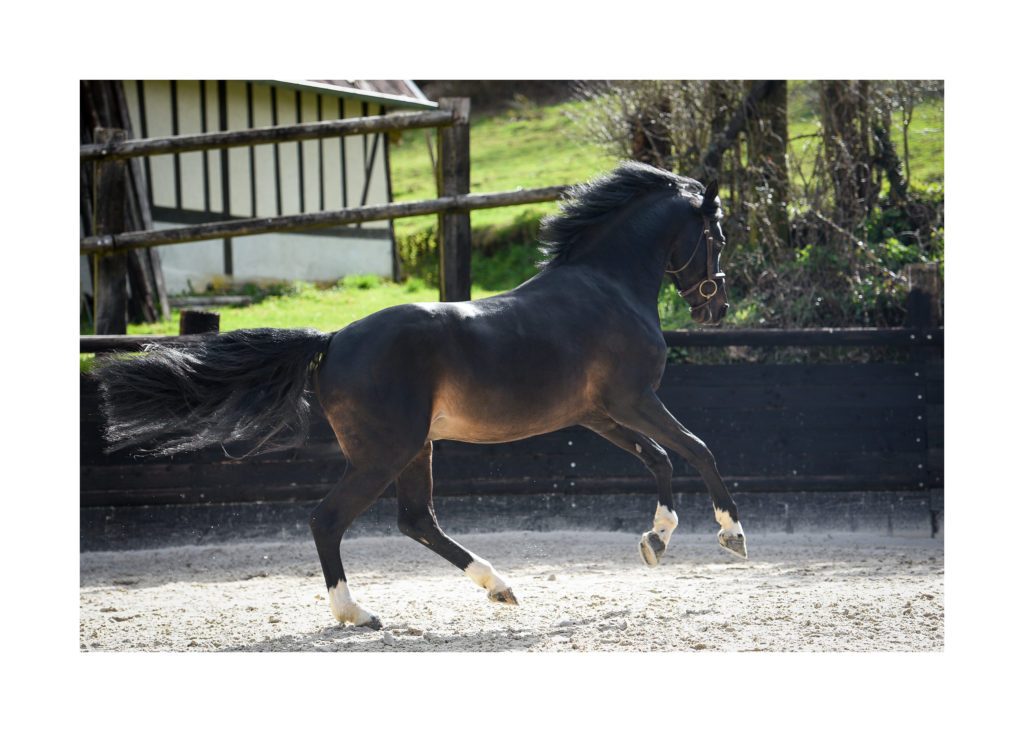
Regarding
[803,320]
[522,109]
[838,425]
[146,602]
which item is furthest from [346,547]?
[522,109]

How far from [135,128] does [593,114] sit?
5.56 m

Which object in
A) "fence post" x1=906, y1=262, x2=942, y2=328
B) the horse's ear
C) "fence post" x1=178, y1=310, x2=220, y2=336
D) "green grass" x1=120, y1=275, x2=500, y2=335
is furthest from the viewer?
"green grass" x1=120, y1=275, x2=500, y2=335

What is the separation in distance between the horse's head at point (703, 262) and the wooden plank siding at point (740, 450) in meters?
1.55

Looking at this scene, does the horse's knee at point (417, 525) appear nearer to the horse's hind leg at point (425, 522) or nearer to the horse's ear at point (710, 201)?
the horse's hind leg at point (425, 522)

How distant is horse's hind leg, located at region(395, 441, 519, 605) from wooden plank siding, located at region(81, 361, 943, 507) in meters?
1.89

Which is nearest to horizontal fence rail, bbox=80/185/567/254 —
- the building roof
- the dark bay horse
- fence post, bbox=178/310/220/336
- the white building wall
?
fence post, bbox=178/310/220/336

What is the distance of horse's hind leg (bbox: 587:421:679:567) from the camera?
441 centimetres

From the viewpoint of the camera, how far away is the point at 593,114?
9.00m

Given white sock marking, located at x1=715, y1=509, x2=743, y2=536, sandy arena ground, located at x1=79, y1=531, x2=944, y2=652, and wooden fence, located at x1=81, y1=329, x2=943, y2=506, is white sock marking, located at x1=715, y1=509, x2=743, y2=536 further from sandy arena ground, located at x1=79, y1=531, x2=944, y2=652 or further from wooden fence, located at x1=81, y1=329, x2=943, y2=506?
wooden fence, located at x1=81, y1=329, x2=943, y2=506

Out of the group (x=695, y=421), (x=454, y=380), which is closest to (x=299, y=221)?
Answer: (x=454, y=380)

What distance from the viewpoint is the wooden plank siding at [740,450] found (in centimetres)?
631

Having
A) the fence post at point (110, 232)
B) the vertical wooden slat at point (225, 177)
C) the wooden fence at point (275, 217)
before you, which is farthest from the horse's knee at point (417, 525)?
the vertical wooden slat at point (225, 177)

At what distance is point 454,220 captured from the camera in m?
6.57

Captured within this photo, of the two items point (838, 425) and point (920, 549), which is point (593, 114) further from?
point (920, 549)
